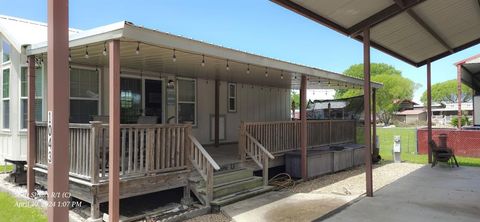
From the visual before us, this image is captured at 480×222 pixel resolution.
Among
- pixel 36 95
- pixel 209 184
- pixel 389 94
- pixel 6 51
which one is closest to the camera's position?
pixel 209 184

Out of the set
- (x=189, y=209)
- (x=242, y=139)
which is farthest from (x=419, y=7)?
(x=189, y=209)

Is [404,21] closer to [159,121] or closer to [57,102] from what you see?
[159,121]

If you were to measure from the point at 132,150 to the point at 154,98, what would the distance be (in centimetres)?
395

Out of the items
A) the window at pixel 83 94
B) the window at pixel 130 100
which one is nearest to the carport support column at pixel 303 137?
the window at pixel 130 100

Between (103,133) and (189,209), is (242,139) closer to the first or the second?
(189,209)

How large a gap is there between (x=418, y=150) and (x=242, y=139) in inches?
424

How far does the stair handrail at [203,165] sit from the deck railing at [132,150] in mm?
144

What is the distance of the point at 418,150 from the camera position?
627 inches

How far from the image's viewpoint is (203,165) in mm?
6754

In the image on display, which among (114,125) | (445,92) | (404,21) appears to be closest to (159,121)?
(114,125)

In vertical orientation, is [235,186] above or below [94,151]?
below

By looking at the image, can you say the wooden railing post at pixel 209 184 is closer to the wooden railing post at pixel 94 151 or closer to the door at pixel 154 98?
the wooden railing post at pixel 94 151

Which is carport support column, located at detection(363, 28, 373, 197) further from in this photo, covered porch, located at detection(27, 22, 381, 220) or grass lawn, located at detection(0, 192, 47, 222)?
grass lawn, located at detection(0, 192, 47, 222)

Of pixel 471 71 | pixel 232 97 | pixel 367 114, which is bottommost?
pixel 367 114
